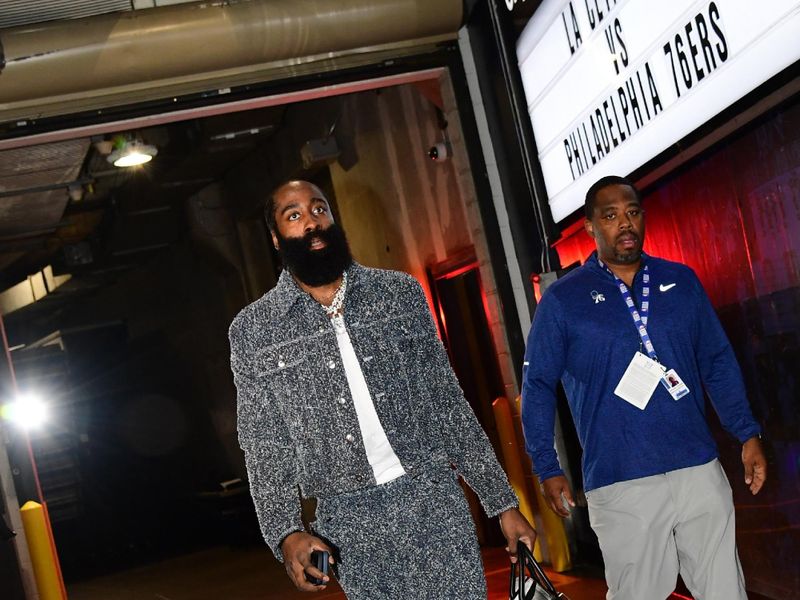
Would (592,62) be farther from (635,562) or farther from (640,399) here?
(635,562)

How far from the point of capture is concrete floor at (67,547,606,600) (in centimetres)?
610

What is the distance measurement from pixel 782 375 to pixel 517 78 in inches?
81.9

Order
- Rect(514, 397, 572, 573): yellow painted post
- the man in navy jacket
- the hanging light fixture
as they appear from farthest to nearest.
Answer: the hanging light fixture < Rect(514, 397, 572, 573): yellow painted post < the man in navy jacket

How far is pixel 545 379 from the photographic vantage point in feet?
10.9

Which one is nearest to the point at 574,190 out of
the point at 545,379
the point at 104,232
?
the point at 545,379

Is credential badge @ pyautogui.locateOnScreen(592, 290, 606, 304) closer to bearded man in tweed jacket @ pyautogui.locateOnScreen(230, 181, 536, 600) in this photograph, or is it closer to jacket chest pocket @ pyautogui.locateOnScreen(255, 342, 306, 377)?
bearded man in tweed jacket @ pyautogui.locateOnScreen(230, 181, 536, 600)

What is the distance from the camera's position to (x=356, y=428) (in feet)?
8.07

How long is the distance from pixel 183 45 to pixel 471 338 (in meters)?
3.79

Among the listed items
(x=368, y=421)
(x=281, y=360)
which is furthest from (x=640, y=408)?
(x=281, y=360)

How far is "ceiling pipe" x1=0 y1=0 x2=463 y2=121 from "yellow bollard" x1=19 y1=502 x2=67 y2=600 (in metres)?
2.57

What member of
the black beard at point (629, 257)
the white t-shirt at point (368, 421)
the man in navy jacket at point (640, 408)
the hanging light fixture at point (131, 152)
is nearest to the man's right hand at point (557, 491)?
the man in navy jacket at point (640, 408)

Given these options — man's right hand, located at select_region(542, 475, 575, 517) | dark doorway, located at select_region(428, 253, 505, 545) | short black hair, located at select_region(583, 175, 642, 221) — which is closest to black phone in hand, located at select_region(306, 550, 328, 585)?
man's right hand, located at select_region(542, 475, 575, 517)

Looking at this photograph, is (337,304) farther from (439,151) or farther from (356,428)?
(439,151)

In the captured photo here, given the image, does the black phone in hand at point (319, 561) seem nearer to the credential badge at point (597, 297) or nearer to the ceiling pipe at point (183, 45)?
the credential badge at point (597, 297)
